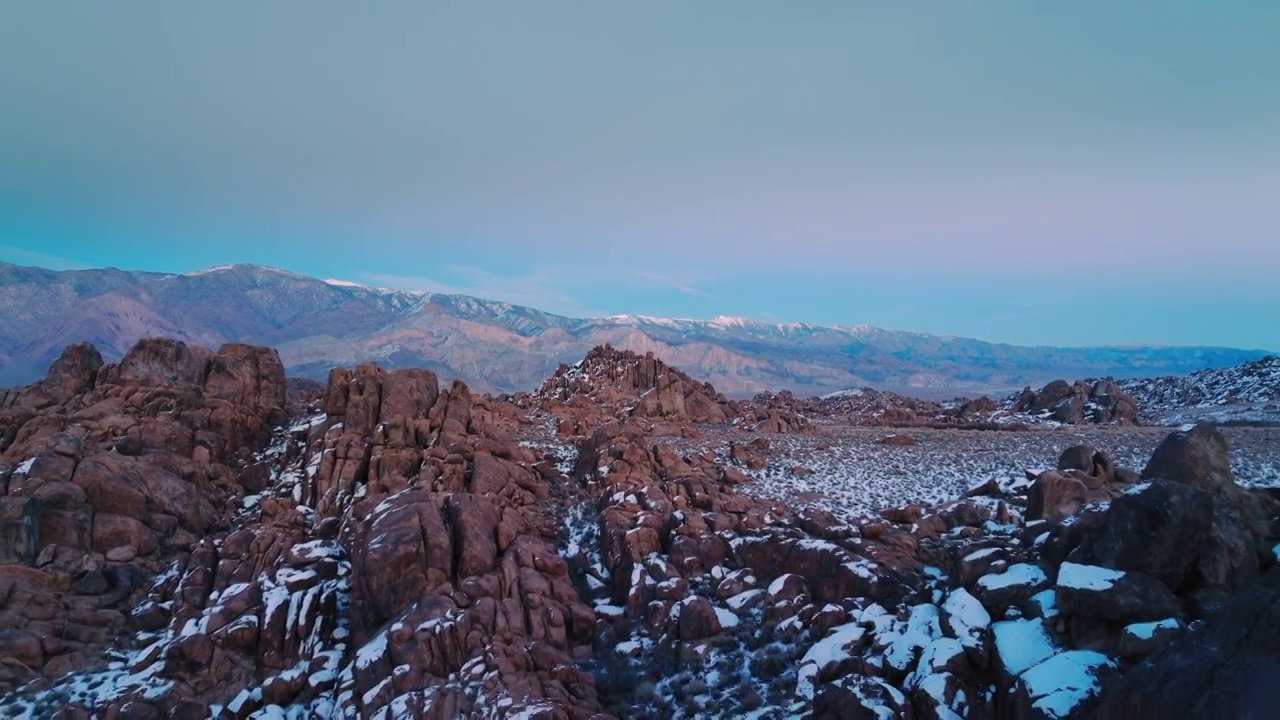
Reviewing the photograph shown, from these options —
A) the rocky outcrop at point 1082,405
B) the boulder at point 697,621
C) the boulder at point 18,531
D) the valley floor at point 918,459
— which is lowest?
the boulder at point 697,621

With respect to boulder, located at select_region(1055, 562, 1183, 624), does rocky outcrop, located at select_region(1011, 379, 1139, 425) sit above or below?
above

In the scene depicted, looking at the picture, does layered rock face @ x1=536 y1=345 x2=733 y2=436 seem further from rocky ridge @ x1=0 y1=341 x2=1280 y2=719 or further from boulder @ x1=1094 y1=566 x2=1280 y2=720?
boulder @ x1=1094 y1=566 x2=1280 y2=720

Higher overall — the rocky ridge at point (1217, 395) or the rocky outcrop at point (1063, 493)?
the rocky ridge at point (1217, 395)

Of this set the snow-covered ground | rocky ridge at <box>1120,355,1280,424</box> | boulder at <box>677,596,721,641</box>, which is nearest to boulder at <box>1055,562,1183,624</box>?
boulder at <box>677,596,721,641</box>

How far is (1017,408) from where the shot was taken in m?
50.9

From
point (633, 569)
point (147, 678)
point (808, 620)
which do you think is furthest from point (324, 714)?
point (808, 620)

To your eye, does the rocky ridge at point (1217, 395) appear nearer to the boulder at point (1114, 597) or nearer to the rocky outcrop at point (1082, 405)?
the rocky outcrop at point (1082, 405)

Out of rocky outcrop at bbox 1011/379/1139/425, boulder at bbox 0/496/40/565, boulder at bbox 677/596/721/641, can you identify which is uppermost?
rocky outcrop at bbox 1011/379/1139/425

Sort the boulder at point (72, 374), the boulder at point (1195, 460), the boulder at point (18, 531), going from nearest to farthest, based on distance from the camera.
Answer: the boulder at point (1195, 460), the boulder at point (18, 531), the boulder at point (72, 374)

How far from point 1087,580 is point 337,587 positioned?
1707cm

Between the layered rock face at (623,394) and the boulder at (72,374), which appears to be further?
the layered rock face at (623,394)

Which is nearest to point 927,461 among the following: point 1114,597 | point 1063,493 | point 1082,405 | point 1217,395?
point 1063,493

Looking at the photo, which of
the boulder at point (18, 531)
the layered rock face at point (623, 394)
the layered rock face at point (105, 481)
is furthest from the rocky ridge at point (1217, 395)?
the boulder at point (18, 531)

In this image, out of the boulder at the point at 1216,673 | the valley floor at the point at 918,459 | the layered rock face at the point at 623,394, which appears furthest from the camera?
the layered rock face at the point at 623,394
